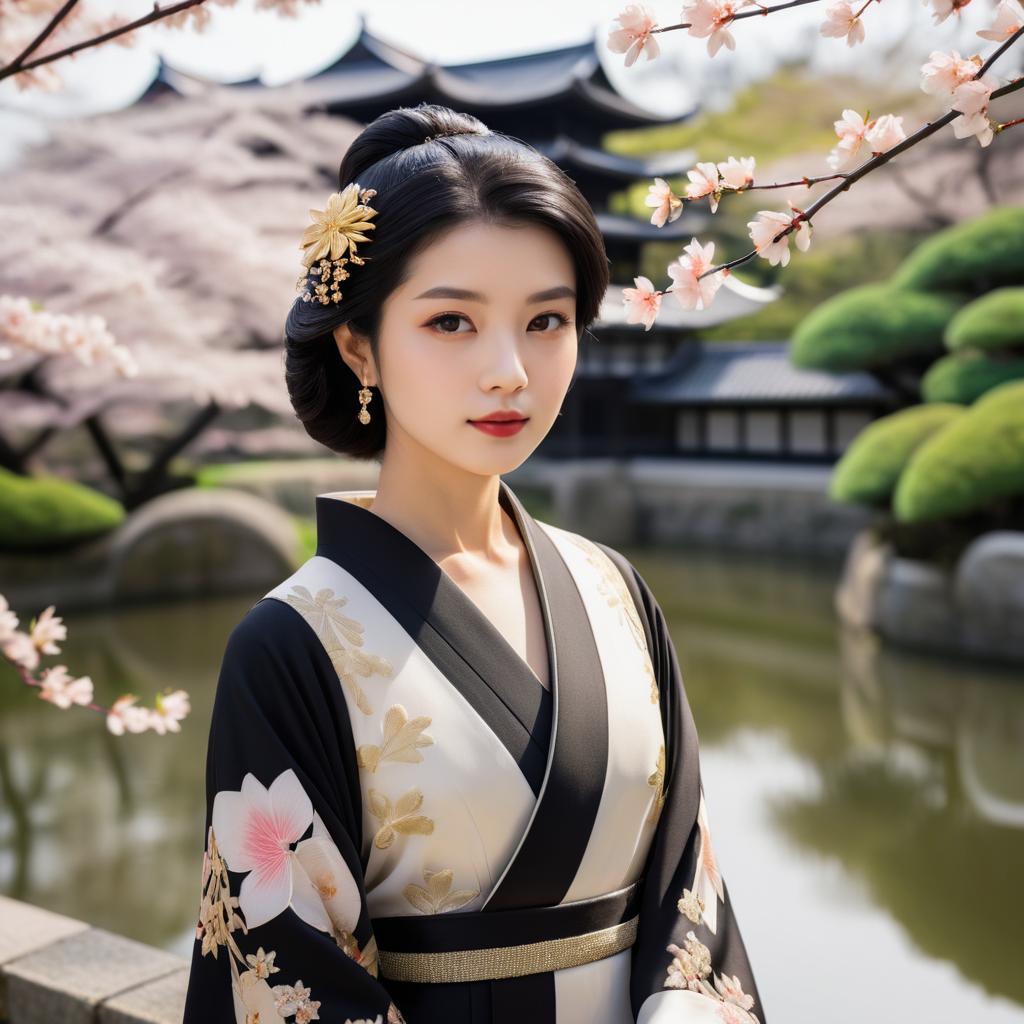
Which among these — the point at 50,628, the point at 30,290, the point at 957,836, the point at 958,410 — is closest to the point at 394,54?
the point at 30,290

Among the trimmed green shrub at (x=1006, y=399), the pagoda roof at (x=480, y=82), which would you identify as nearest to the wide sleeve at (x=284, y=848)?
the trimmed green shrub at (x=1006, y=399)

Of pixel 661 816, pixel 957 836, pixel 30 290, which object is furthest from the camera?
pixel 30 290

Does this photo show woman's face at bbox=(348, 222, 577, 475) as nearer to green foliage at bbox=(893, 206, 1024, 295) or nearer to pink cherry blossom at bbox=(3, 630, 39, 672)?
pink cherry blossom at bbox=(3, 630, 39, 672)

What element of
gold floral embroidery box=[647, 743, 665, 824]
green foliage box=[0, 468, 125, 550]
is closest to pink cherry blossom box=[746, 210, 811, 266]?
gold floral embroidery box=[647, 743, 665, 824]

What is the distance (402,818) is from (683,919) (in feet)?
1.34

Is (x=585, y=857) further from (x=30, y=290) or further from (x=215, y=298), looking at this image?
(x=215, y=298)

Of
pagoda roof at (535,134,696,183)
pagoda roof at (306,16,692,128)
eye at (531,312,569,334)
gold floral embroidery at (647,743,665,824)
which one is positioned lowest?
gold floral embroidery at (647,743,665,824)

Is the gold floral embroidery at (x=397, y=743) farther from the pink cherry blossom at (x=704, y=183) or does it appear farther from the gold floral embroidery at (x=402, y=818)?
the pink cherry blossom at (x=704, y=183)

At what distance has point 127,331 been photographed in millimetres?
11148

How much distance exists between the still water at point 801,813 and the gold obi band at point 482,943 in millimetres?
2828

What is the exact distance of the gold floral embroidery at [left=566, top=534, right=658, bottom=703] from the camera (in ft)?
5.02

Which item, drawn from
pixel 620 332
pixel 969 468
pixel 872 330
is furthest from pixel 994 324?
pixel 620 332

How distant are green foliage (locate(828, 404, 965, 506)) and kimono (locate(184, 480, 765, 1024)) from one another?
10111 millimetres

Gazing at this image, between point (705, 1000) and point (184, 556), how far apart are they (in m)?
10.6
